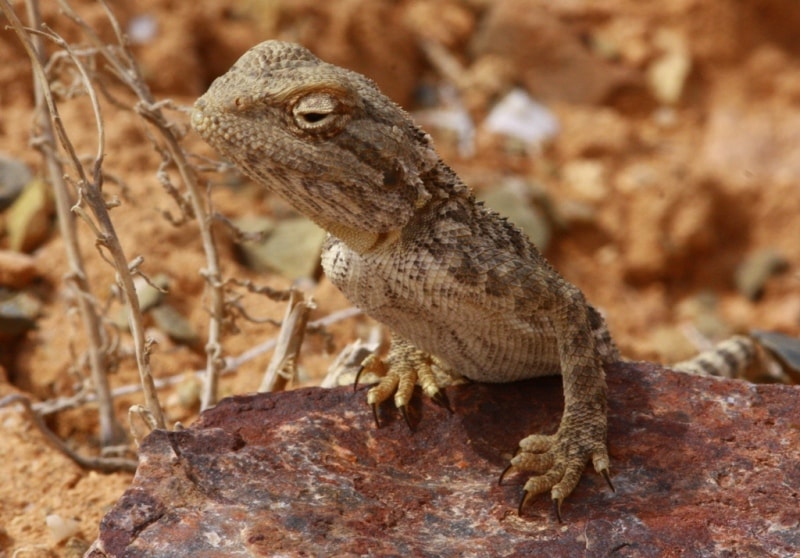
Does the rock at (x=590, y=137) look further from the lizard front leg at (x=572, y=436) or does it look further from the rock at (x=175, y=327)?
the lizard front leg at (x=572, y=436)

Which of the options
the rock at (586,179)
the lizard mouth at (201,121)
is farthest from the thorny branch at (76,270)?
the rock at (586,179)

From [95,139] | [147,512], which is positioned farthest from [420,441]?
[95,139]

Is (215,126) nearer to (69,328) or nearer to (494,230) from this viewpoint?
(494,230)

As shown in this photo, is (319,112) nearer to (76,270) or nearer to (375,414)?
(375,414)

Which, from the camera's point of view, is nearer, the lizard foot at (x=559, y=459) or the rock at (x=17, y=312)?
the lizard foot at (x=559, y=459)

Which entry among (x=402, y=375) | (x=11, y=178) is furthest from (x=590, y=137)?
(x=402, y=375)

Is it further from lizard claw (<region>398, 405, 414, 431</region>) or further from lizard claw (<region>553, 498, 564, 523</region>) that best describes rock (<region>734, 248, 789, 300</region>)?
lizard claw (<region>553, 498, 564, 523</region>)
